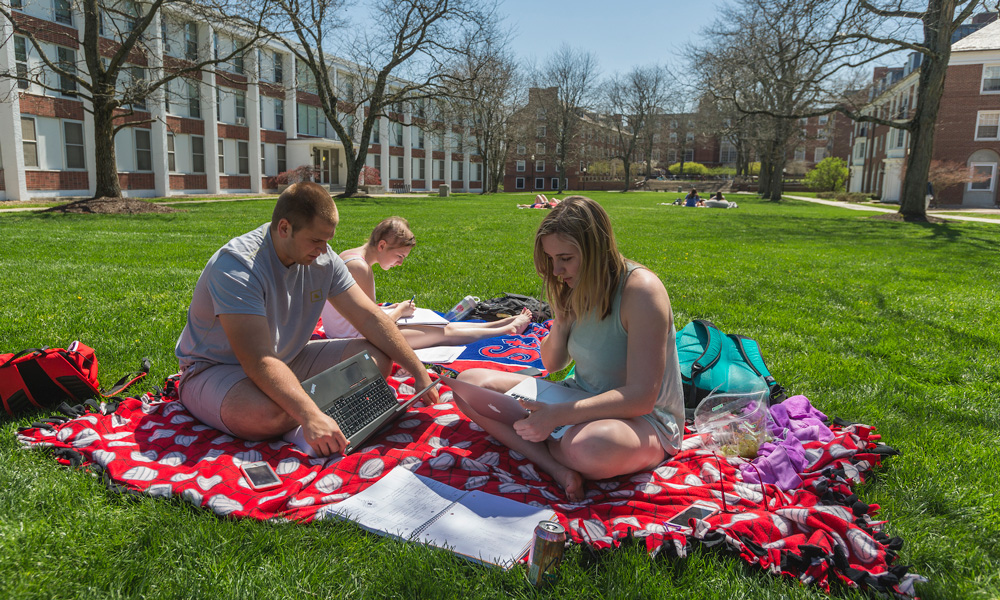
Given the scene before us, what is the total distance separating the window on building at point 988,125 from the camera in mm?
36188

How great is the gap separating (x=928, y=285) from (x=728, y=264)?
9.20 feet

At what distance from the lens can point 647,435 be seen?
2768 mm

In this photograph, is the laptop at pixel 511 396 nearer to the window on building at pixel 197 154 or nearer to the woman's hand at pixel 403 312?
the woman's hand at pixel 403 312

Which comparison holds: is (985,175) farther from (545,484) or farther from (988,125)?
(545,484)

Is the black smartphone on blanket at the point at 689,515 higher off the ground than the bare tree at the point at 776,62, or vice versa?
the bare tree at the point at 776,62

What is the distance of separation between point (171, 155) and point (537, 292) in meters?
28.7

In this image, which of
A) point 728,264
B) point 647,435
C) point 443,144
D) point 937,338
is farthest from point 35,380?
point 443,144

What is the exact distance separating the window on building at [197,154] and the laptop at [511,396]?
3310cm

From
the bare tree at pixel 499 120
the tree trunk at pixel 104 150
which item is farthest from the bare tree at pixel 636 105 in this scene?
the tree trunk at pixel 104 150

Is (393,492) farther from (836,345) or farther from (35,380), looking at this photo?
(836,345)

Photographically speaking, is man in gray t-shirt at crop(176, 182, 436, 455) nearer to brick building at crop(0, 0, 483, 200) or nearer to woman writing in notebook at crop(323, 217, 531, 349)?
woman writing in notebook at crop(323, 217, 531, 349)

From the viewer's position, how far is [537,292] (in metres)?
7.50

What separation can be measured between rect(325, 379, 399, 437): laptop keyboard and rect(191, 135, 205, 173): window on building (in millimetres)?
32630

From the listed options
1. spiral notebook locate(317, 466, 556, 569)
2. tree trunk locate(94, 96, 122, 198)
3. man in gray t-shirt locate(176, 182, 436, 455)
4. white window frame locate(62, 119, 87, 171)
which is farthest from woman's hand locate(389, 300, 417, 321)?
white window frame locate(62, 119, 87, 171)
